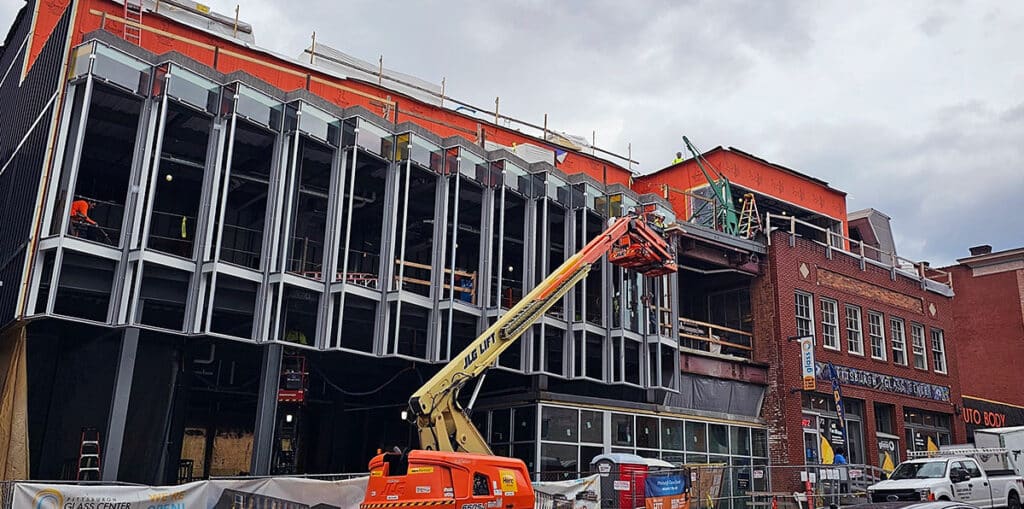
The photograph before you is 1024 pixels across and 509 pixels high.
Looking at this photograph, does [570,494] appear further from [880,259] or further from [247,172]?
[880,259]

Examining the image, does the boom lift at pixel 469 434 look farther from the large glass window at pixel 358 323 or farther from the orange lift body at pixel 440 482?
the large glass window at pixel 358 323

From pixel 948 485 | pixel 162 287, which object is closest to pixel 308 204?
pixel 162 287

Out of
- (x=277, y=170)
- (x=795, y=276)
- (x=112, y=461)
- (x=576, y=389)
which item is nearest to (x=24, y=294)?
(x=112, y=461)

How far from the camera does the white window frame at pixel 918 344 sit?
3634cm

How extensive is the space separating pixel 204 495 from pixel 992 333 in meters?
47.5

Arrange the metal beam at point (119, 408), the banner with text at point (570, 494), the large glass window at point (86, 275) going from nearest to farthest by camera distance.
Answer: the metal beam at point (119, 408), the banner with text at point (570, 494), the large glass window at point (86, 275)

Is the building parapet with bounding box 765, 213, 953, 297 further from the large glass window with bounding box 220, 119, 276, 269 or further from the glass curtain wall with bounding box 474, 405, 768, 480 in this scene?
the large glass window with bounding box 220, 119, 276, 269

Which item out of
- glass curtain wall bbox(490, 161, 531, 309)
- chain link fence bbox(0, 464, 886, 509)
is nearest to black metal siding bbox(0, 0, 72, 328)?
chain link fence bbox(0, 464, 886, 509)

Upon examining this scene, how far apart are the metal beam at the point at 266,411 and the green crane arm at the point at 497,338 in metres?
4.68

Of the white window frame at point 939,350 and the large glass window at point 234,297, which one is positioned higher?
the white window frame at point 939,350

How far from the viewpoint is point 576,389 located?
26.6 meters

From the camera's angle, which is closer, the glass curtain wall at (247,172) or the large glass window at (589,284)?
the glass curtain wall at (247,172)

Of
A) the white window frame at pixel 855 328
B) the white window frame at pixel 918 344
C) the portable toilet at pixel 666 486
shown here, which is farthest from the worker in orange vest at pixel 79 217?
the white window frame at pixel 918 344

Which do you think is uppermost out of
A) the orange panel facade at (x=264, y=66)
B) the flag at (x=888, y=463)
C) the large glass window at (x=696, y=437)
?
the orange panel facade at (x=264, y=66)
